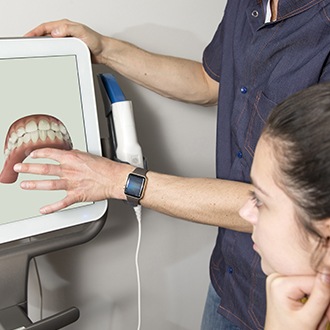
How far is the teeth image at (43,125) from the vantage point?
1.16 meters

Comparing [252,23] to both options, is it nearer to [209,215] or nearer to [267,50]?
[267,50]

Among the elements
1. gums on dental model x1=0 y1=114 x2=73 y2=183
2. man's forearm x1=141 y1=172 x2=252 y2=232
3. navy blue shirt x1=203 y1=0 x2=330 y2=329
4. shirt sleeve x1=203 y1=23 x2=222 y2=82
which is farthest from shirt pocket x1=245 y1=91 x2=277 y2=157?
gums on dental model x1=0 y1=114 x2=73 y2=183

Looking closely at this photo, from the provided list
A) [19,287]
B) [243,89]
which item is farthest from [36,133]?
[243,89]

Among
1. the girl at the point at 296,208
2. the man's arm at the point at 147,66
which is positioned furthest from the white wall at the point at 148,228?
the girl at the point at 296,208

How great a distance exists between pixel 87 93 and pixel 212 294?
2.20 feet

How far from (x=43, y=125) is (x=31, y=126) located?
0.09ft

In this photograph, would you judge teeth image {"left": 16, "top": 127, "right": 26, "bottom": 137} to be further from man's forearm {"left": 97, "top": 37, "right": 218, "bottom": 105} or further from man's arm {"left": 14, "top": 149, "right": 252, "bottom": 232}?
man's forearm {"left": 97, "top": 37, "right": 218, "bottom": 105}

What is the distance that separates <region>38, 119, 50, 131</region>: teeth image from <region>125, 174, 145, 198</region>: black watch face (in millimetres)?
202

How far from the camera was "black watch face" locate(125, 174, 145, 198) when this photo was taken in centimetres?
117

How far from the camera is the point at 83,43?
3.95 feet

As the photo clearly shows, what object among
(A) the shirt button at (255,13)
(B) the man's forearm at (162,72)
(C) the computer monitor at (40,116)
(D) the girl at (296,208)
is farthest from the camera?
(B) the man's forearm at (162,72)

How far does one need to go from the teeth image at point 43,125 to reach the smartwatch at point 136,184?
0.66 feet

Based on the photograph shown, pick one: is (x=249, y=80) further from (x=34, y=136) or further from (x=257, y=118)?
(x=34, y=136)

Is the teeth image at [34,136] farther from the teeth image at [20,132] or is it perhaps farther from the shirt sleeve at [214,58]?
the shirt sleeve at [214,58]
